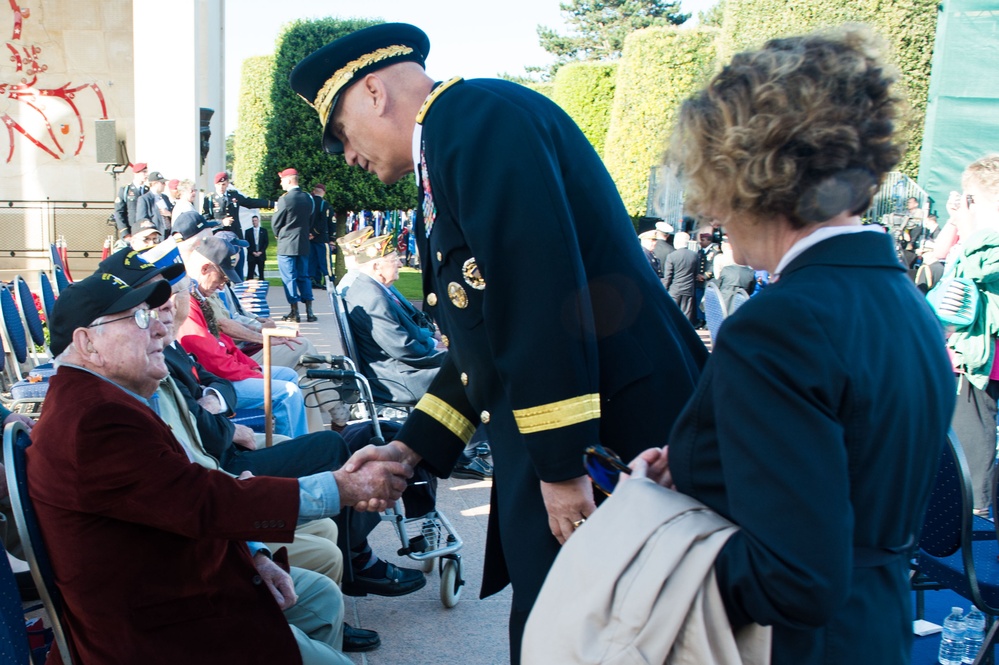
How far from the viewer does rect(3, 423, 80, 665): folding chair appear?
2010 mm

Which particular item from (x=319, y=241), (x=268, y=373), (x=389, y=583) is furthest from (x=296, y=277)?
(x=389, y=583)

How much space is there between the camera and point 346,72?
2102mm

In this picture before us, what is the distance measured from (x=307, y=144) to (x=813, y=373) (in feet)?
67.2

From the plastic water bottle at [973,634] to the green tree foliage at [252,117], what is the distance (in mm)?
20580

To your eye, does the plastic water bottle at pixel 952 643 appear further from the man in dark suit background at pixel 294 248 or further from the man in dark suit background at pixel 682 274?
the man in dark suit background at pixel 294 248

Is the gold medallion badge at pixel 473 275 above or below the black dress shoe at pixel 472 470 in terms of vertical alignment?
above

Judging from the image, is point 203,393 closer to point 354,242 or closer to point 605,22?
point 354,242

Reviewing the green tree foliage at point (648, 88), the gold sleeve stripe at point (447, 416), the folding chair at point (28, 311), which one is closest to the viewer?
the gold sleeve stripe at point (447, 416)

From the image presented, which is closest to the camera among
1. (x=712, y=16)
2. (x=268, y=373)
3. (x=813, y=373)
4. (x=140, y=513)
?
(x=813, y=373)

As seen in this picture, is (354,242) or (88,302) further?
(354,242)

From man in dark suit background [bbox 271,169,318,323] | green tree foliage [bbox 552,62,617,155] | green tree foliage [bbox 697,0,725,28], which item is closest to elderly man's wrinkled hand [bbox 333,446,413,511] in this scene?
man in dark suit background [bbox 271,169,318,323]

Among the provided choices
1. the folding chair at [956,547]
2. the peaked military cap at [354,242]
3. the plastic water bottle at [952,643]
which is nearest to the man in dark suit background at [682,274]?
the peaked military cap at [354,242]

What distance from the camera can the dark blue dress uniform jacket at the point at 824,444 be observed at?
113 centimetres

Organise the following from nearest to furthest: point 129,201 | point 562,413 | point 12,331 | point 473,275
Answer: point 562,413
point 473,275
point 12,331
point 129,201
